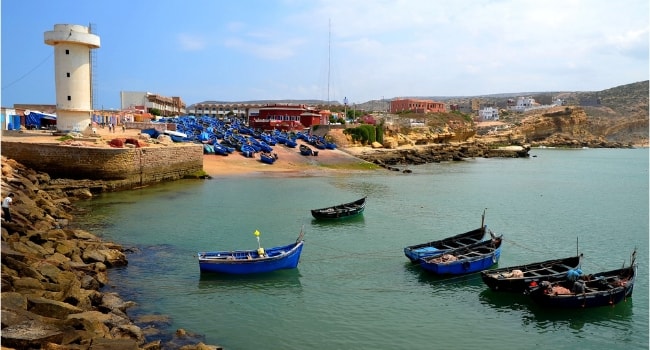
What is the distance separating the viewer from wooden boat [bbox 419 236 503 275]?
19969mm

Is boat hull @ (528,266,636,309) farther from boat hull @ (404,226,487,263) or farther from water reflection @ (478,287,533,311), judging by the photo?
boat hull @ (404,226,487,263)

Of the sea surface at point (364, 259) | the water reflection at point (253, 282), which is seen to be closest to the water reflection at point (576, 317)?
the sea surface at point (364, 259)

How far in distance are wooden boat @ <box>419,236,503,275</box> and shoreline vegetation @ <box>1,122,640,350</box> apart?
31.6 ft

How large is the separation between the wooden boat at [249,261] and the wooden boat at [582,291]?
8716 mm

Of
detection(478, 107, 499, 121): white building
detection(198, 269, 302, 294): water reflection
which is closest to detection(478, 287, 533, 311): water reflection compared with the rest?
detection(198, 269, 302, 294): water reflection

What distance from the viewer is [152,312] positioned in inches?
627

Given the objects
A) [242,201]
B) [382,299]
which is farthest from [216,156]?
[382,299]

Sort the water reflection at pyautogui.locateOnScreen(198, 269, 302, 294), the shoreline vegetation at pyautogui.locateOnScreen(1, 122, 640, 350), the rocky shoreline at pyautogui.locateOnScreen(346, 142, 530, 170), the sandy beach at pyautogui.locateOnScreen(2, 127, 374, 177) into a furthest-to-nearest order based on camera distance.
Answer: the rocky shoreline at pyautogui.locateOnScreen(346, 142, 530, 170)
the sandy beach at pyautogui.locateOnScreen(2, 127, 374, 177)
the water reflection at pyautogui.locateOnScreen(198, 269, 302, 294)
the shoreline vegetation at pyautogui.locateOnScreen(1, 122, 640, 350)

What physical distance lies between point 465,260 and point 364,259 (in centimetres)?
445

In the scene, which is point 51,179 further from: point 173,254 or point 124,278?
point 124,278

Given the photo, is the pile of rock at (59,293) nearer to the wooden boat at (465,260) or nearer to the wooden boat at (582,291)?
the wooden boat at (465,260)

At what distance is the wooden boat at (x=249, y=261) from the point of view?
19453 mm

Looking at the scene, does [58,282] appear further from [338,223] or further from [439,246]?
[338,223]

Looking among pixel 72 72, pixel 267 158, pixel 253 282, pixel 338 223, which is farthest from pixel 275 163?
pixel 253 282
